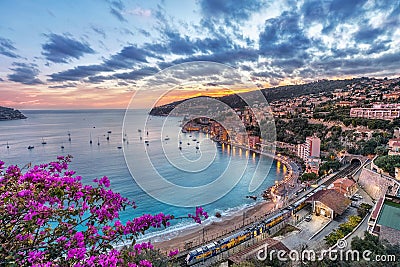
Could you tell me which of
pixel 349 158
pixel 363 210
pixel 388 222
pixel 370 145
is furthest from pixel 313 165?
pixel 388 222

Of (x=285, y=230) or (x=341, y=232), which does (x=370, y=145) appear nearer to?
(x=285, y=230)

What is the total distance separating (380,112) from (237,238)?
91.8ft

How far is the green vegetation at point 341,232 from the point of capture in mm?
7530

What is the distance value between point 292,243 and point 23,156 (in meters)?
28.0

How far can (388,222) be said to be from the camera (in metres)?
6.71

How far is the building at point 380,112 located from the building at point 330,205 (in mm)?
20750

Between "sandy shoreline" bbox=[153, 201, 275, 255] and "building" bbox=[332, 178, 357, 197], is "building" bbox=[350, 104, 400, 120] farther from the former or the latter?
"sandy shoreline" bbox=[153, 201, 275, 255]

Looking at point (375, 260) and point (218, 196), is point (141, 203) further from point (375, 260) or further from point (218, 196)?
point (375, 260)

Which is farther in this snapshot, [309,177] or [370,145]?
[370,145]

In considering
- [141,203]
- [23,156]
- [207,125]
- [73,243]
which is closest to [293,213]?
[141,203]

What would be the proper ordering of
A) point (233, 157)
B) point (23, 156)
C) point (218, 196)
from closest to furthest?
point (218, 196) → point (23, 156) → point (233, 157)

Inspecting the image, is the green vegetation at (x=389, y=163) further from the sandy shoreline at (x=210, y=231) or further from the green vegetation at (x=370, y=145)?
the green vegetation at (x=370, y=145)

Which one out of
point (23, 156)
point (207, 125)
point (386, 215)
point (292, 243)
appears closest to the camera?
point (386, 215)

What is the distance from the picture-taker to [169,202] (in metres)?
14.7
